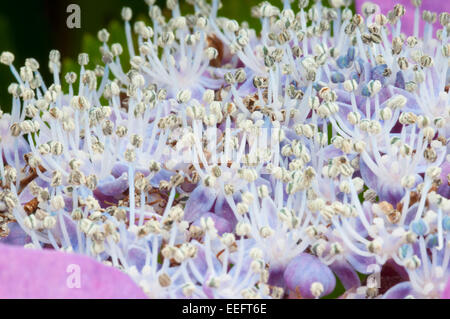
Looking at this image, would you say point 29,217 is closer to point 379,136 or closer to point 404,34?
point 379,136

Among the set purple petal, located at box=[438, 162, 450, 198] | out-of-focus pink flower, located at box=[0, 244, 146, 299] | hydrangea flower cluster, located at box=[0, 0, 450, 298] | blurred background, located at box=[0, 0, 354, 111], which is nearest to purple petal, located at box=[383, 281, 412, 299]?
hydrangea flower cluster, located at box=[0, 0, 450, 298]

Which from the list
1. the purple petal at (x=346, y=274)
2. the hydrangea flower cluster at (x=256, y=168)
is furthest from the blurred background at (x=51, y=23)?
the purple petal at (x=346, y=274)

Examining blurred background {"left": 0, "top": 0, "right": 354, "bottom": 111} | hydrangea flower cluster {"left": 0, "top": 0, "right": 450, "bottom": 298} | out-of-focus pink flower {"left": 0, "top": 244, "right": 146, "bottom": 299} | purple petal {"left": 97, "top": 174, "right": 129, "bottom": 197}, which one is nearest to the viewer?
out-of-focus pink flower {"left": 0, "top": 244, "right": 146, "bottom": 299}

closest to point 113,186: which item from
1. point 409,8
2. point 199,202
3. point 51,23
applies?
point 199,202

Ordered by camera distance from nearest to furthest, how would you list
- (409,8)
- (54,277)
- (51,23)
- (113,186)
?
(54,277) < (113,186) < (409,8) < (51,23)

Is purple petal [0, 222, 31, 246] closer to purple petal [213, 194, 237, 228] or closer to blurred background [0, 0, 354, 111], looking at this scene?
purple petal [213, 194, 237, 228]

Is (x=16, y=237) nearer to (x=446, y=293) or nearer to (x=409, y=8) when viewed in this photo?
(x=446, y=293)

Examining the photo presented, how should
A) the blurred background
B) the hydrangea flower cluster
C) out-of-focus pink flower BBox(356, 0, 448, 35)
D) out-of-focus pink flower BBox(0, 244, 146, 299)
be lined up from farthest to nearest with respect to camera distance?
the blurred background < out-of-focus pink flower BBox(356, 0, 448, 35) < the hydrangea flower cluster < out-of-focus pink flower BBox(0, 244, 146, 299)
